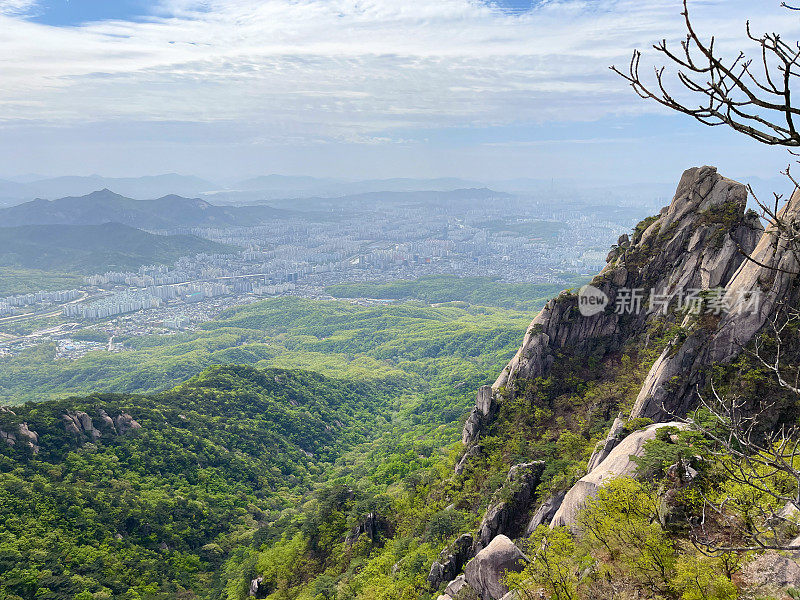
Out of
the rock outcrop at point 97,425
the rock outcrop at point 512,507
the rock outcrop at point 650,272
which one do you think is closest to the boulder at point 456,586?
the rock outcrop at point 512,507

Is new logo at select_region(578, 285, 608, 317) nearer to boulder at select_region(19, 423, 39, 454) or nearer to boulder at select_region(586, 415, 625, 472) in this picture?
boulder at select_region(586, 415, 625, 472)

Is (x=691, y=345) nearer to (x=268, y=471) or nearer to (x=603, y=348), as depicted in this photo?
(x=603, y=348)

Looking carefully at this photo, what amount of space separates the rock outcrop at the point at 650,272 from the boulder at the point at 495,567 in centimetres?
1344

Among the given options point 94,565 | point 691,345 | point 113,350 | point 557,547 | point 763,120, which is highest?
point 763,120

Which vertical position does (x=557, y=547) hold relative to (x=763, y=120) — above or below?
below

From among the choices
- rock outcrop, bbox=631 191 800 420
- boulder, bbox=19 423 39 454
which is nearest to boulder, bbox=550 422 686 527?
rock outcrop, bbox=631 191 800 420

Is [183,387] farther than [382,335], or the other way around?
[382,335]

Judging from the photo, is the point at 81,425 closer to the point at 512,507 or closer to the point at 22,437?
the point at 22,437

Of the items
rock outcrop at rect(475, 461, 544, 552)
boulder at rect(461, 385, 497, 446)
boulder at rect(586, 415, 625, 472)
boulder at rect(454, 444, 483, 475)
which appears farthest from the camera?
boulder at rect(461, 385, 497, 446)

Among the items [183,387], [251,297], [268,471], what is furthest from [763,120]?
[251,297]

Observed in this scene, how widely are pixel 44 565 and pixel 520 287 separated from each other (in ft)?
521

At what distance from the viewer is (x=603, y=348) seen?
27.5 m

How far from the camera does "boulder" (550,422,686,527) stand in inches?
581

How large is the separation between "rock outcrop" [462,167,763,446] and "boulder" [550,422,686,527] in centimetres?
1054
